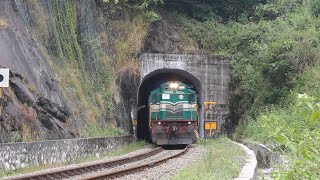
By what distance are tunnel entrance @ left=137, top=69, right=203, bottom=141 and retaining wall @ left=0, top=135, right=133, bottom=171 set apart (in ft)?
37.4

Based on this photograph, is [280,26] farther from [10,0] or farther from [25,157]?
[25,157]

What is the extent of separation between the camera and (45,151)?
1262 centimetres

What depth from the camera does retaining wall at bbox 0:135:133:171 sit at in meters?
10.9

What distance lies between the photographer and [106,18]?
2802cm

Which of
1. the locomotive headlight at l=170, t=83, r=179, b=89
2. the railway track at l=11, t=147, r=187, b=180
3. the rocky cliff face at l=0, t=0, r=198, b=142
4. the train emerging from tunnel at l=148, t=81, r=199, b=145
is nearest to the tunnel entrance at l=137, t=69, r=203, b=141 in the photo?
the rocky cliff face at l=0, t=0, r=198, b=142

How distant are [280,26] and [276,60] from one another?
4.61m

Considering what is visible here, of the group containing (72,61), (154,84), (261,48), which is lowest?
(154,84)

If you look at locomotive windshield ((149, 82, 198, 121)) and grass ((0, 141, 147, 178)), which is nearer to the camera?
grass ((0, 141, 147, 178))

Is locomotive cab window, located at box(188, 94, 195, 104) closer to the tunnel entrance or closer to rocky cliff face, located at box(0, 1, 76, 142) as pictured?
the tunnel entrance

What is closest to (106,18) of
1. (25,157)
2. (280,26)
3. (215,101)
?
(215,101)

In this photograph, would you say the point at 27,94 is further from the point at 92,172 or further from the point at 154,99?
the point at 154,99

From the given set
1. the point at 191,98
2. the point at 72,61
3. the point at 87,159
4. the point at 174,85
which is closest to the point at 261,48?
the point at 191,98

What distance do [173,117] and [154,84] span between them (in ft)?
29.4

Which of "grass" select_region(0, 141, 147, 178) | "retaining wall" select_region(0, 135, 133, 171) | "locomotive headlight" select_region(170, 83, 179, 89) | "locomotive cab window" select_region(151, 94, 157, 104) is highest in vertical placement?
"locomotive headlight" select_region(170, 83, 179, 89)
